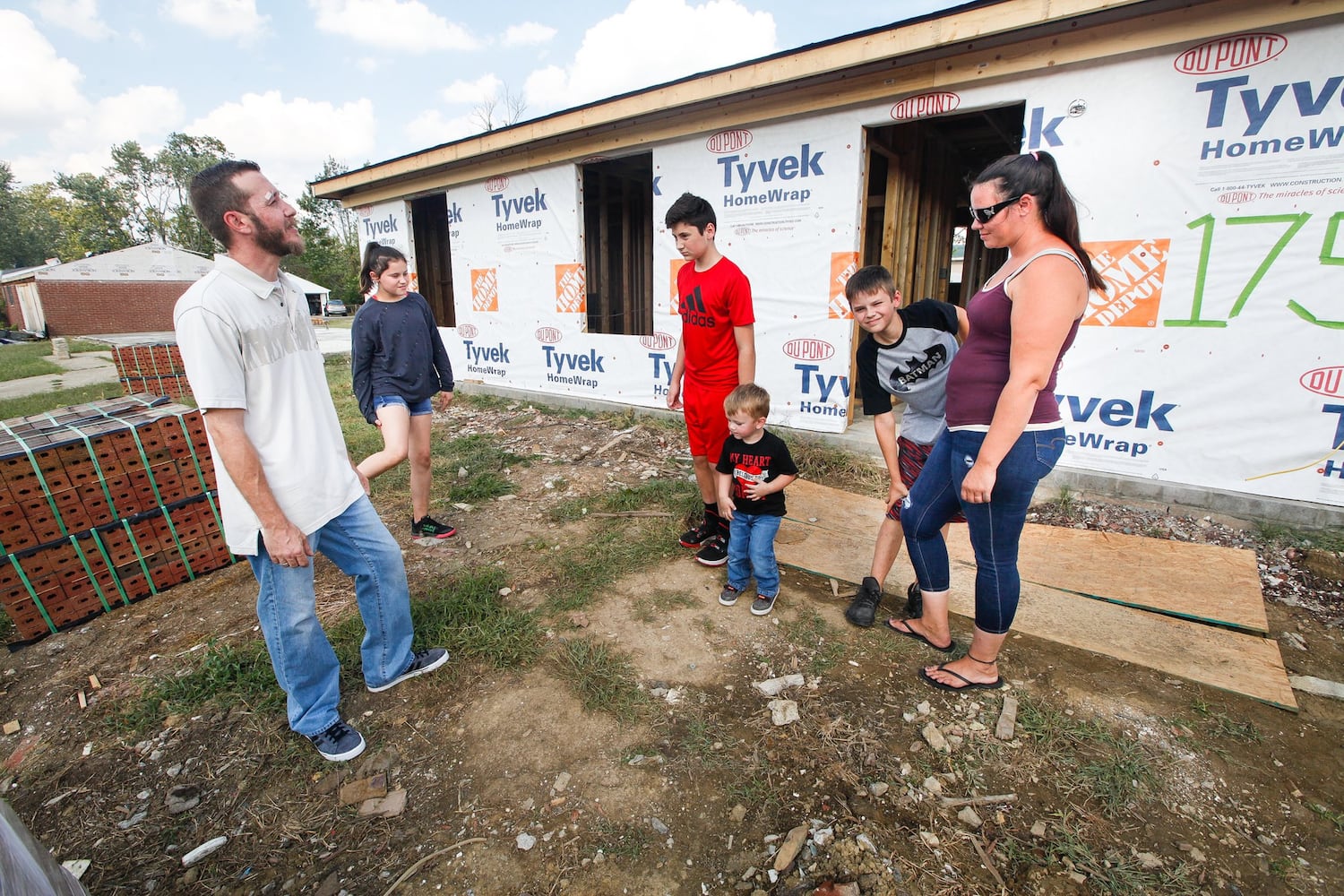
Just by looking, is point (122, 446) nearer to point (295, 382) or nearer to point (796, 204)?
point (295, 382)

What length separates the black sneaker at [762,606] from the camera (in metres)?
3.31

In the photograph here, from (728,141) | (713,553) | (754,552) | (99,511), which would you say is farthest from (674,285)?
(99,511)

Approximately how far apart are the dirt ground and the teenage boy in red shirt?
3.52ft

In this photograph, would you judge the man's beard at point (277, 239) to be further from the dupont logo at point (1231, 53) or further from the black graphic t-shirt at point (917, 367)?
the dupont logo at point (1231, 53)

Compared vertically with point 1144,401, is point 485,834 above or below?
below

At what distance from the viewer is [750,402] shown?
3082 mm

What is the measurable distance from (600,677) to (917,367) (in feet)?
7.04

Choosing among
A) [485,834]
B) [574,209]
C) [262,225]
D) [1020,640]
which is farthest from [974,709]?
[574,209]

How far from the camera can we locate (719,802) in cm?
214

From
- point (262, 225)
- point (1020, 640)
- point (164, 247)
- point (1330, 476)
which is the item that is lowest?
point (1020, 640)

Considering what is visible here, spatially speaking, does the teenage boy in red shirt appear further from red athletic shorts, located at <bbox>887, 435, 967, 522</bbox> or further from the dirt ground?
the dirt ground

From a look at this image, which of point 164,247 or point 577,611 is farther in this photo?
point 164,247

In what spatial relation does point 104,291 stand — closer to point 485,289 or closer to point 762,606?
point 485,289

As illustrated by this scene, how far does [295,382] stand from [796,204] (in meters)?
5.06
